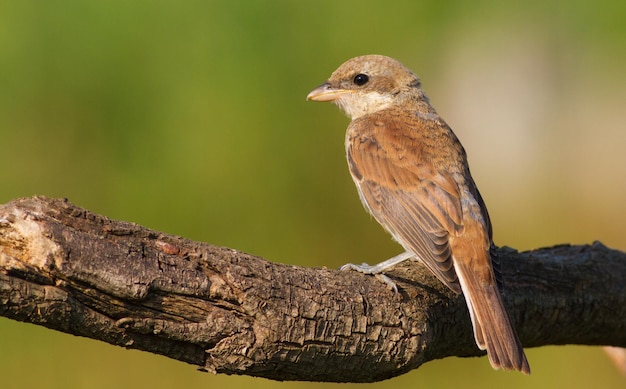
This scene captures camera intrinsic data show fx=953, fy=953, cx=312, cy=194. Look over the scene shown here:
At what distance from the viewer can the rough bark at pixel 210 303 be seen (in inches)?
109

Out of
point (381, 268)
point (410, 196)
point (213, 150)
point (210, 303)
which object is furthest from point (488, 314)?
point (213, 150)

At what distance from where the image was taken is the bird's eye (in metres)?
5.30

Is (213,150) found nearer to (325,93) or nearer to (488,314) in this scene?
(325,93)

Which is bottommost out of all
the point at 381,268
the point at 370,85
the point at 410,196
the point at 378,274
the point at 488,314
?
the point at 488,314

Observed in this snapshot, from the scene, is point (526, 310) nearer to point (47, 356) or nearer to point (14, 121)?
point (47, 356)

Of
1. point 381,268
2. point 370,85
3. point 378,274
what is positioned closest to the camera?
point 378,274

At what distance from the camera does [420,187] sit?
14.4 ft

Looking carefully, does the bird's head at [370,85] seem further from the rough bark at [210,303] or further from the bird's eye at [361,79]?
the rough bark at [210,303]

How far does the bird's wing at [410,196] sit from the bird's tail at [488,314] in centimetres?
9

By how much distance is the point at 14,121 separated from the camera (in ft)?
19.5

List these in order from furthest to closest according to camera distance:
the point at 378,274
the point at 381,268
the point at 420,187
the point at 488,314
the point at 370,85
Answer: the point at 370,85, the point at 420,187, the point at 381,268, the point at 488,314, the point at 378,274

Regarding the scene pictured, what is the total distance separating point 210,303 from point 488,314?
49.6 inches

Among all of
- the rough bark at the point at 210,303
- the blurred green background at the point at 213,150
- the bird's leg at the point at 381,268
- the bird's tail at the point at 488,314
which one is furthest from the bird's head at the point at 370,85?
the rough bark at the point at 210,303

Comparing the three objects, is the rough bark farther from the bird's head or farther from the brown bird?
the bird's head
